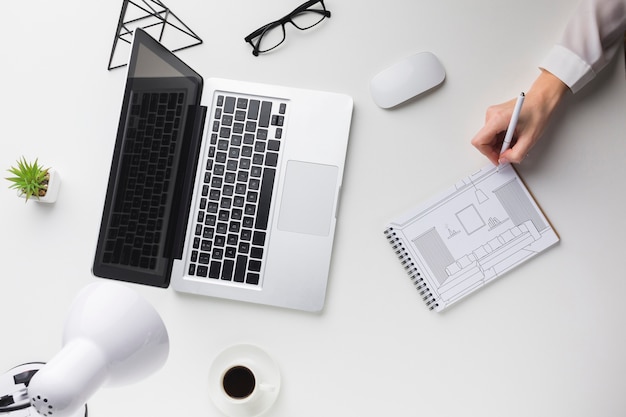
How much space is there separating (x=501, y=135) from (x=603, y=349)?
407 millimetres

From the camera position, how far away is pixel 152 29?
1.10 m

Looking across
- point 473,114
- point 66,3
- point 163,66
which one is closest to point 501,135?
point 473,114

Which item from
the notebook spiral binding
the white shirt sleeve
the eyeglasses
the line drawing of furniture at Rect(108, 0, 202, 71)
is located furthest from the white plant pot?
the white shirt sleeve

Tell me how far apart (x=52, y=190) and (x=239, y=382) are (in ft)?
1.59

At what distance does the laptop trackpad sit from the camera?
3.40ft

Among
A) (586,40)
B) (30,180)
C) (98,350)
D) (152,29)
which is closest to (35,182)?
(30,180)

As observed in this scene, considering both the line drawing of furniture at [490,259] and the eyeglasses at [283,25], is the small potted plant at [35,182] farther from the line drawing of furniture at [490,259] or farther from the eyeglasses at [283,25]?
the line drawing of furniture at [490,259]

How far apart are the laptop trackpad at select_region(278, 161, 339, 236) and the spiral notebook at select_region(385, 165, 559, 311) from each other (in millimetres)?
118

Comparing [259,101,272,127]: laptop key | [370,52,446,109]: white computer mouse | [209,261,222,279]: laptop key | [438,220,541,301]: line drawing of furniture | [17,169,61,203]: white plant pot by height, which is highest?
[370,52,446,109]: white computer mouse

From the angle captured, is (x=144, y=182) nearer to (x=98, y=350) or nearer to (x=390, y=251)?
(x=98, y=350)

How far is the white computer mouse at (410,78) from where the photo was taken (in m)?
1.04

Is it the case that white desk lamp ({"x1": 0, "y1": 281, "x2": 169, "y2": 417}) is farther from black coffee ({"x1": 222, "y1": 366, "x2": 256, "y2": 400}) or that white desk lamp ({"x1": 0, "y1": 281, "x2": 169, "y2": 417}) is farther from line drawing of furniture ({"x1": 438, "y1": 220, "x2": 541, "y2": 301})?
line drawing of furniture ({"x1": 438, "y1": 220, "x2": 541, "y2": 301})

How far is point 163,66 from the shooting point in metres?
0.97

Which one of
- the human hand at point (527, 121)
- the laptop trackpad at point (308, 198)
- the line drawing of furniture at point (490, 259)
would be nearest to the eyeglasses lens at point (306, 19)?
the laptop trackpad at point (308, 198)
